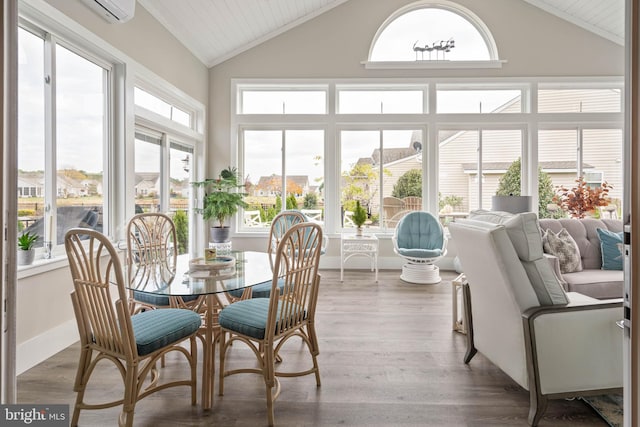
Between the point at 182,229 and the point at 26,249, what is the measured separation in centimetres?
248

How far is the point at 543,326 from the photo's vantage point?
169 cm

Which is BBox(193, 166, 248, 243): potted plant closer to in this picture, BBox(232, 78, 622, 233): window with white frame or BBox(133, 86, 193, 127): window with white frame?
BBox(232, 78, 622, 233): window with white frame

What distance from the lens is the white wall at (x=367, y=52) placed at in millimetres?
5277

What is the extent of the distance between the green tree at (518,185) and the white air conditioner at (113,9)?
543 cm

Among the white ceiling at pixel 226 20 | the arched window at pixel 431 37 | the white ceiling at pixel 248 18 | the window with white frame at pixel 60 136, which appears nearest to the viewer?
the window with white frame at pixel 60 136

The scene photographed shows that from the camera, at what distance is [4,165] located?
37.5 inches

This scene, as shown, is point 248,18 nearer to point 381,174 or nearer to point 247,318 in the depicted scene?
point 381,174

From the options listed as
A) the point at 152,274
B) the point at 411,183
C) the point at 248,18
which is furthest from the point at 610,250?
the point at 248,18

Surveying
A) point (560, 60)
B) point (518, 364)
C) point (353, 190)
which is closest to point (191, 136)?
point (353, 190)

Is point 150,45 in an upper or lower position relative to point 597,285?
upper

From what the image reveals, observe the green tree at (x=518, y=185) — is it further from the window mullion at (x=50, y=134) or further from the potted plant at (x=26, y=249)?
the potted plant at (x=26, y=249)

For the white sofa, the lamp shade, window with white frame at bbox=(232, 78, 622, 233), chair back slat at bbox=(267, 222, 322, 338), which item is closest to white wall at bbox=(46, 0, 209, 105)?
window with white frame at bbox=(232, 78, 622, 233)

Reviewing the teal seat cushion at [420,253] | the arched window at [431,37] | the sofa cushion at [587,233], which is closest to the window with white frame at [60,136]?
the teal seat cushion at [420,253]

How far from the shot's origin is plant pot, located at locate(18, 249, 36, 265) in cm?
225
